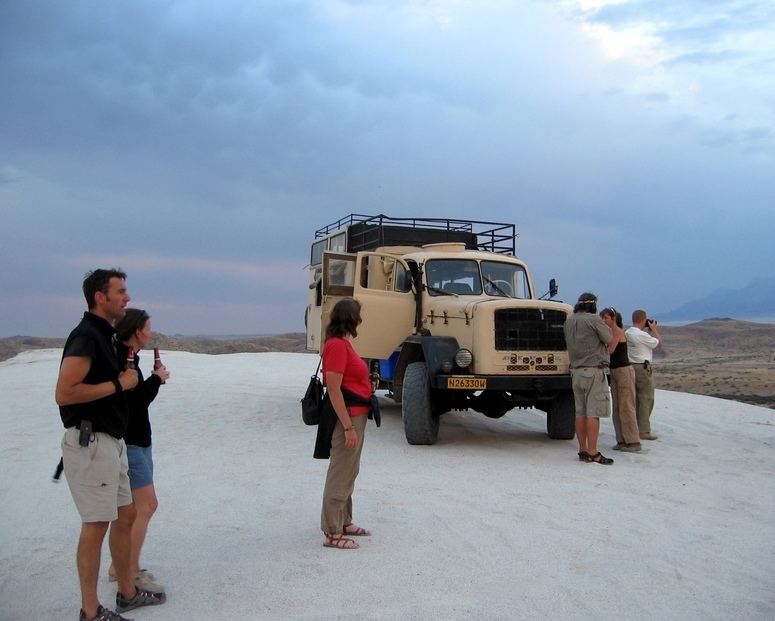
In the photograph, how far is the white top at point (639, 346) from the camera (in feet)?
32.1

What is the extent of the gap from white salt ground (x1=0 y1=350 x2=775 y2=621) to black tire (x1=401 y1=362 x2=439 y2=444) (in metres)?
0.29

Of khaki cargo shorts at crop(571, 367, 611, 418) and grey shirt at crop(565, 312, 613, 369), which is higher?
grey shirt at crop(565, 312, 613, 369)

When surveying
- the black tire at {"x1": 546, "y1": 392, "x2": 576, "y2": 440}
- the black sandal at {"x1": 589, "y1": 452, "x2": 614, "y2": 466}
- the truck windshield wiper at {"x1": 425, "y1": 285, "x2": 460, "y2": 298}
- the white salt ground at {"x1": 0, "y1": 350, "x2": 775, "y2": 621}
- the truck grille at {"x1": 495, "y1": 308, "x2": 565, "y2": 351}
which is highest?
the truck windshield wiper at {"x1": 425, "y1": 285, "x2": 460, "y2": 298}

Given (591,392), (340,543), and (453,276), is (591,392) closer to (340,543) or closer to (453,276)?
(453,276)

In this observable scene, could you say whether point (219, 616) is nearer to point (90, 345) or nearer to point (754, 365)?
point (90, 345)

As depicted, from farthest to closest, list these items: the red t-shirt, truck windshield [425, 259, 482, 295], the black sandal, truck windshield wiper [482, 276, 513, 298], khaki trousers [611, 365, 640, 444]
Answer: truck windshield wiper [482, 276, 513, 298], truck windshield [425, 259, 482, 295], khaki trousers [611, 365, 640, 444], the black sandal, the red t-shirt

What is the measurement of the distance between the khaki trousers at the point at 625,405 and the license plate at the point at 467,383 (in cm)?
177

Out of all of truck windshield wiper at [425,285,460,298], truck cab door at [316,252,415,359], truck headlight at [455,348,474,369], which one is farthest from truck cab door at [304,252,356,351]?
truck headlight at [455,348,474,369]

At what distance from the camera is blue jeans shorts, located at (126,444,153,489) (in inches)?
169

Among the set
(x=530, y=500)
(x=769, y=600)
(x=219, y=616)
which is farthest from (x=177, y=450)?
(x=769, y=600)

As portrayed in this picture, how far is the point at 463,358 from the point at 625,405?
2.10 m

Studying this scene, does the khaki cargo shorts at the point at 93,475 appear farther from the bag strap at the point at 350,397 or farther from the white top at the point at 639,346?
the white top at the point at 639,346

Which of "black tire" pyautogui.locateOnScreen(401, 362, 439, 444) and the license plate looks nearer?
the license plate

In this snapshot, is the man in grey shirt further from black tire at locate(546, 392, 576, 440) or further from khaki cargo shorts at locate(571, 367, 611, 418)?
black tire at locate(546, 392, 576, 440)
